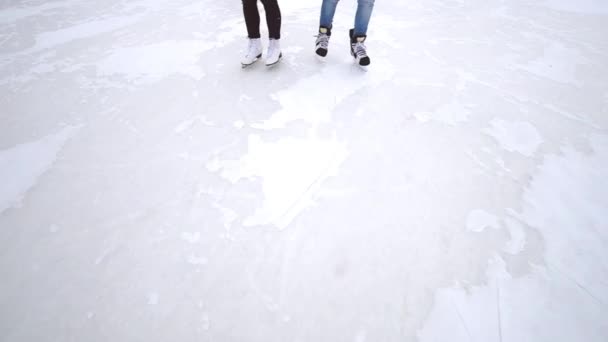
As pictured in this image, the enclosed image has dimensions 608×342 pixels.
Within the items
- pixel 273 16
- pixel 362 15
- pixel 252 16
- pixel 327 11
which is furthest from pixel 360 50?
pixel 252 16

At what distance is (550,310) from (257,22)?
158 centimetres

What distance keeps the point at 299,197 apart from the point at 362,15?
1106mm

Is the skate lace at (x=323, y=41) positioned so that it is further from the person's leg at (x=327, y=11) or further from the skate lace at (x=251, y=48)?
the skate lace at (x=251, y=48)

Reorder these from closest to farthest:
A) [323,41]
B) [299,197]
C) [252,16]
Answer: [299,197]
[252,16]
[323,41]

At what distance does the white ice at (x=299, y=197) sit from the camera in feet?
2.03

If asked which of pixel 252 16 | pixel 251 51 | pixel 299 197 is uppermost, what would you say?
pixel 252 16

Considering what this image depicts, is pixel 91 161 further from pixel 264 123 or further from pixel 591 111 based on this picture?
pixel 591 111

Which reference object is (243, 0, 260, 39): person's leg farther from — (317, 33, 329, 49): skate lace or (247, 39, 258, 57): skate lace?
(317, 33, 329, 49): skate lace

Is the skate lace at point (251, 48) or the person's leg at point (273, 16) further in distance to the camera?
the skate lace at point (251, 48)

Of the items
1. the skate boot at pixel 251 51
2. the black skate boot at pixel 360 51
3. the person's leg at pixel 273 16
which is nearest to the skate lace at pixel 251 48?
the skate boot at pixel 251 51

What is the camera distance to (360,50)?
1.44 metres

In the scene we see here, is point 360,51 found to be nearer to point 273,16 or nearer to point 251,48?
point 273,16

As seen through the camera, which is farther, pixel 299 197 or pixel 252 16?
pixel 252 16

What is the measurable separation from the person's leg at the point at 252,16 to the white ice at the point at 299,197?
7.8 inches
